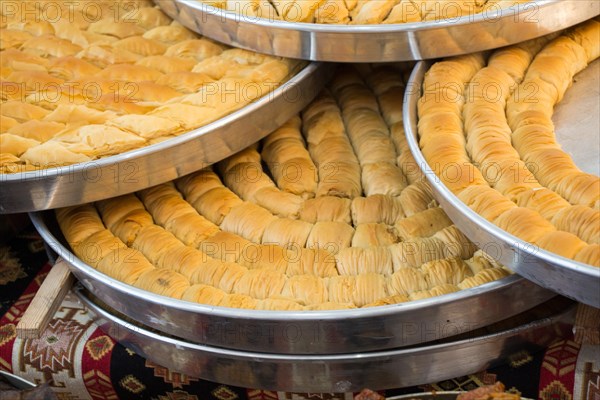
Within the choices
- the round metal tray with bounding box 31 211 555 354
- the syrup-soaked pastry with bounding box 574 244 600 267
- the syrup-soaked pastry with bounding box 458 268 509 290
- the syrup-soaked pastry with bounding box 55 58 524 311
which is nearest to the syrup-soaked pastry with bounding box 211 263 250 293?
the syrup-soaked pastry with bounding box 55 58 524 311

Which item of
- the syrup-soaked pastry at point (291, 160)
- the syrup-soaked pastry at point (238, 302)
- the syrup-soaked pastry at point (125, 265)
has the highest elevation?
the syrup-soaked pastry at point (291, 160)

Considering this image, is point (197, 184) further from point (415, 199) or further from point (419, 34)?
point (419, 34)

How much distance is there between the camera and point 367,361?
1.48 m

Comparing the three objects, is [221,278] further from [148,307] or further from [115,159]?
[115,159]

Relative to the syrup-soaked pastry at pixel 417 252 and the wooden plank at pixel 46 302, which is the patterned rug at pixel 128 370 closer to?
the wooden plank at pixel 46 302

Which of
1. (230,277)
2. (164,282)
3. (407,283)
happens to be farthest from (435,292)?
(164,282)

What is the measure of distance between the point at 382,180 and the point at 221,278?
1.54 feet

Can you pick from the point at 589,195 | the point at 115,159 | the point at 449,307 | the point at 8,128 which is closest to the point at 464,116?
the point at 589,195

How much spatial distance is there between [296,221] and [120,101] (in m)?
0.51

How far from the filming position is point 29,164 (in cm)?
167

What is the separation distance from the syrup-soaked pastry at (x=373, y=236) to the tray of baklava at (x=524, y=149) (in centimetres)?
19

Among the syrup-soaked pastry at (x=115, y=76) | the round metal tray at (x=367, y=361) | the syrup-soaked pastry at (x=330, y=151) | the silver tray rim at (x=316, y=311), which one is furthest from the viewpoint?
the syrup-soaked pastry at (x=330, y=151)

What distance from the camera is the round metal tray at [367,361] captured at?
148 cm

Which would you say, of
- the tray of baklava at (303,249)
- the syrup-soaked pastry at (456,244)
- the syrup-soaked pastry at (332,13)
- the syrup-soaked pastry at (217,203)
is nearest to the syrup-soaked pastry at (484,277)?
the tray of baklava at (303,249)
